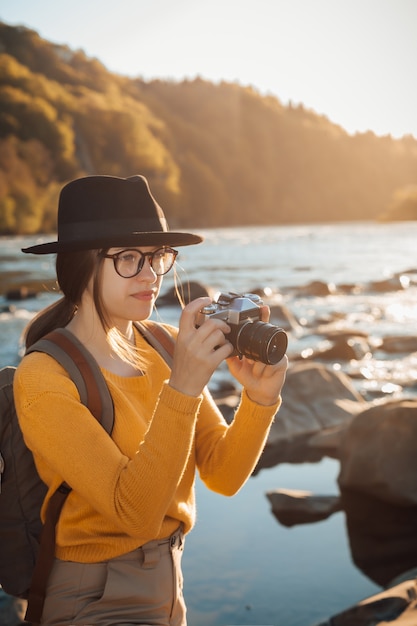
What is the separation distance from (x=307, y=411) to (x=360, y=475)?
156cm

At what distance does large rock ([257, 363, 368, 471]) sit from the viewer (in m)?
5.36

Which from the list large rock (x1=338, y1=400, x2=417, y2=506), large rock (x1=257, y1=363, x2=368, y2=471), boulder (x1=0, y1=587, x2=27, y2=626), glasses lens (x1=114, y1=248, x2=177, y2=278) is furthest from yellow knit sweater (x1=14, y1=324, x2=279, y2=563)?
large rock (x1=257, y1=363, x2=368, y2=471)

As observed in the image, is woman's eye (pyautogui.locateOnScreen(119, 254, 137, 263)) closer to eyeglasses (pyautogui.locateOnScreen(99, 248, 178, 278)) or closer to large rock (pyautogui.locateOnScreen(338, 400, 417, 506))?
eyeglasses (pyautogui.locateOnScreen(99, 248, 178, 278))

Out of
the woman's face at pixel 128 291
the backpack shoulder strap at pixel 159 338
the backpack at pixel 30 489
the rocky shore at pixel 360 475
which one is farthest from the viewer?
the rocky shore at pixel 360 475

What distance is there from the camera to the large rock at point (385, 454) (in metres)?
4.19

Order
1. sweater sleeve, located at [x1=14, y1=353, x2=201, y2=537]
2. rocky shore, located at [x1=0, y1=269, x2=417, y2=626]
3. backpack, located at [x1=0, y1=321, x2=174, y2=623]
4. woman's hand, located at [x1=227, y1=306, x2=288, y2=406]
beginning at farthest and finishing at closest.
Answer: rocky shore, located at [x1=0, y1=269, x2=417, y2=626] < woman's hand, located at [x1=227, y1=306, x2=288, y2=406] < backpack, located at [x1=0, y1=321, x2=174, y2=623] < sweater sleeve, located at [x1=14, y1=353, x2=201, y2=537]

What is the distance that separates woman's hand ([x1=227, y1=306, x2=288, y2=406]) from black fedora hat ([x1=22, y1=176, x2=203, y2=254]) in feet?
1.25

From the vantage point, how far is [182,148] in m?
87.6

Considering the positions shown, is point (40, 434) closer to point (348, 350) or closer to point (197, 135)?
point (348, 350)

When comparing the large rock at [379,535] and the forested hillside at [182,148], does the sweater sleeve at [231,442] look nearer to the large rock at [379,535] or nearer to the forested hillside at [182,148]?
the large rock at [379,535]

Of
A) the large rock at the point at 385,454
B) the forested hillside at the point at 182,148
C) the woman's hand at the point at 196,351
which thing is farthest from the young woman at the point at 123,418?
the forested hillside at the point at 182,148

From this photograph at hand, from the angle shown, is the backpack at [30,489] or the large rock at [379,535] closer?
the backpack at [30,489]

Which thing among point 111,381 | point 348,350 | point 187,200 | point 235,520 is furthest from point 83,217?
point 187,200

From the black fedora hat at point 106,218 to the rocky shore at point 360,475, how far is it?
1661 millimetres
